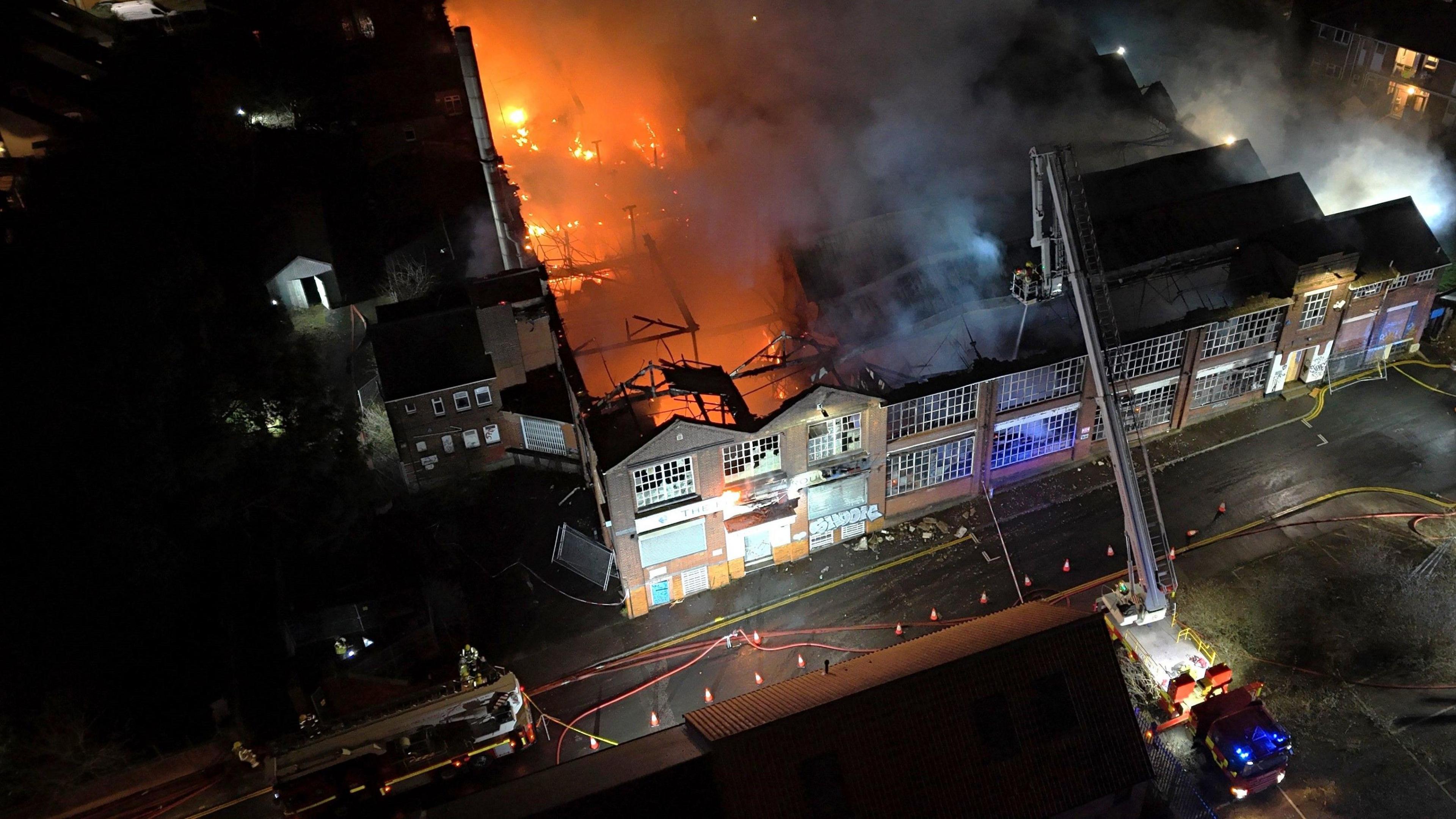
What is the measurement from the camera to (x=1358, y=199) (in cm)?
3766

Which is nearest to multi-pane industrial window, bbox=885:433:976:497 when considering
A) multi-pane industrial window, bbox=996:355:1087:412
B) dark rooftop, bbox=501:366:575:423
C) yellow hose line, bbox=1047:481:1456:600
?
multi-pane industrial window, bbox=996:355:1087:412

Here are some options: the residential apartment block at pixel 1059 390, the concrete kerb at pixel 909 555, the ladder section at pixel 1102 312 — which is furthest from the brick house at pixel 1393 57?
the ladder section at pixel 1102 312

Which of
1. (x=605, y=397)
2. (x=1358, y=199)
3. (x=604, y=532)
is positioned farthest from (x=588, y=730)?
(x=1358, y=199)

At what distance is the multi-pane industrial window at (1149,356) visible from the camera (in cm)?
2759

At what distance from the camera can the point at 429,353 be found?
29.5 meters

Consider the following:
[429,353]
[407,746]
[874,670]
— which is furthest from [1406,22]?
[407,746]

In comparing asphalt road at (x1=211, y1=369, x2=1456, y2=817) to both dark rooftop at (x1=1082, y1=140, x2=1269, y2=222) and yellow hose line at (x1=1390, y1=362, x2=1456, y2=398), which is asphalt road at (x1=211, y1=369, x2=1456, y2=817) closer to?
yellow hose line at (x1=1390, y1=362, x2=1456, y2=398)

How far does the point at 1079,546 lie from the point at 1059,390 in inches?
197

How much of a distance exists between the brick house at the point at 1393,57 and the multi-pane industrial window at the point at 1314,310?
1906 cm

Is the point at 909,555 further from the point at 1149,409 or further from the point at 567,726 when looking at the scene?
the point at 567,726

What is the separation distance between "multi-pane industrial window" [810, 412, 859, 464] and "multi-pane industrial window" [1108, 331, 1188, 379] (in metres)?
8.95

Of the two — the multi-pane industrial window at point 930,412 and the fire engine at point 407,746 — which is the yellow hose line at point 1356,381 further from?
the fire engine at point 407,746

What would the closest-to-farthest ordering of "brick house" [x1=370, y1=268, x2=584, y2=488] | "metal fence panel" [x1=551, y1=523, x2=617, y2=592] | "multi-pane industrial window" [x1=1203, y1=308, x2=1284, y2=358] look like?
"metal fence panel" [x1=551, y1=523, x2=617, y2=592] → "multi-pane industrial window" [x1=1203, y1=308, x2=1284, y2=358] → "brick house" [x1=370, y1=268, x2=584, y2=488]

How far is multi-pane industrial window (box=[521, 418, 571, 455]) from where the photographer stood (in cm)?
3034
